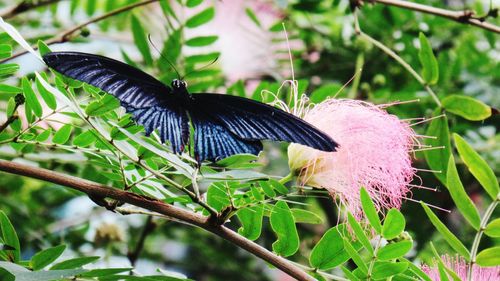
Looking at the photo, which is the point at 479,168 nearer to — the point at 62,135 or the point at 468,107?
the point at 468,107

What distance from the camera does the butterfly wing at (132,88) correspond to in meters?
1.01

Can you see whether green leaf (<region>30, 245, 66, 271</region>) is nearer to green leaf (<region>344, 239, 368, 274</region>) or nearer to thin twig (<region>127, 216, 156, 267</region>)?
green leaf (<region>344, 239, 368, 274</region>)

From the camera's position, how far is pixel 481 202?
2904 mm

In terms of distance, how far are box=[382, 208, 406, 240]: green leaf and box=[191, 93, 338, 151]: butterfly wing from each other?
0.13 meters

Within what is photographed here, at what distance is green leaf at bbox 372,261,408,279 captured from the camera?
1.03 metres

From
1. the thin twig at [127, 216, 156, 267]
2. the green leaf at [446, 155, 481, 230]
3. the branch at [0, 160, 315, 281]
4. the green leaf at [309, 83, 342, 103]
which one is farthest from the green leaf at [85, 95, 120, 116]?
the thin twig at [127, 216, 156, 267]

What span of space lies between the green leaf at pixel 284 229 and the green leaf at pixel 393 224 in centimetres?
15

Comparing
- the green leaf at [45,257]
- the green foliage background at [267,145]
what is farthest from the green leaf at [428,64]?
the green leaf at [45,257]

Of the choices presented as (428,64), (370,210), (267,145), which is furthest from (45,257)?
(267,145)

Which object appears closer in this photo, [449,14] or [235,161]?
[235,161]

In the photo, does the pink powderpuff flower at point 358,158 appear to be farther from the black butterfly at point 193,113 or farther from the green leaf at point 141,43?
the green leaf at point 141,43

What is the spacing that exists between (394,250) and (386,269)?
3 centimetres

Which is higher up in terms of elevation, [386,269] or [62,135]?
[62,135]

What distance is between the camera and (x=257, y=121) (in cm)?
108
